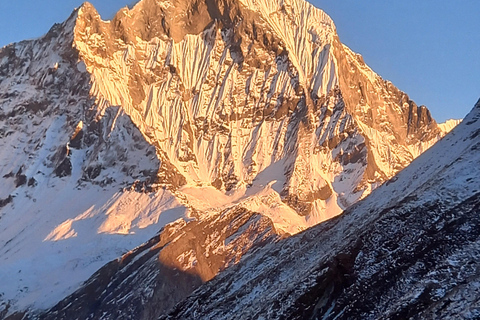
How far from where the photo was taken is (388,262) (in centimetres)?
6159

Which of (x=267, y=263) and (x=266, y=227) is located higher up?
(x=267, y=263)

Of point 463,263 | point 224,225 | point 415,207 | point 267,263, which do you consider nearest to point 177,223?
Answer: point 224,225

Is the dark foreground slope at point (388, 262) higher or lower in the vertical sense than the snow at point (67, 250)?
lower

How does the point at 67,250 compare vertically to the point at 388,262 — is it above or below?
above

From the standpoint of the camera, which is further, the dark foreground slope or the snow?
the snow

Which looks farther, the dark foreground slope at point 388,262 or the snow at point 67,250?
the snow at point 67,250

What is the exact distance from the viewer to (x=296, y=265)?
76.9 metres

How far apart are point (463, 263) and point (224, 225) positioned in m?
124

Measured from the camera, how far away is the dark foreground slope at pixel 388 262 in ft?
176

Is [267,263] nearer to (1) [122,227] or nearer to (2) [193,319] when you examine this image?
(2) [193,319]

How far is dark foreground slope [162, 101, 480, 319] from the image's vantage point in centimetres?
5372

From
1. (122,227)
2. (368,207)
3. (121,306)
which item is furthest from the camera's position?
(122,227)

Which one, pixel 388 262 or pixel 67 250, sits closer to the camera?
pixel 388 262

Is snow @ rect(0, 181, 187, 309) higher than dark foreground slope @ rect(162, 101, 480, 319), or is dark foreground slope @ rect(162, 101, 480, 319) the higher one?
snow @ rect(0, 181, 187, 309)
